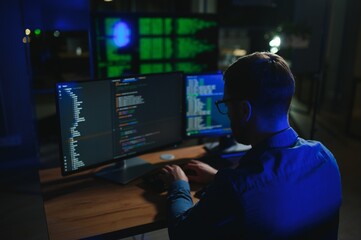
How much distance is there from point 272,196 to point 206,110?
3.29 feet

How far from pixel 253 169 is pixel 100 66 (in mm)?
2649

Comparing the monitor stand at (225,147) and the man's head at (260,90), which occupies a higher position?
the man's head at (260,90)

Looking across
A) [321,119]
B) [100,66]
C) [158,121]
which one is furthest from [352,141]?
[158,121]

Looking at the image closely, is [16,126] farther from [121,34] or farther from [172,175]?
[172,175]

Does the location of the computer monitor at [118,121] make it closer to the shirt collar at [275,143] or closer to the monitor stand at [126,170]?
the monitor stand at [126,170]

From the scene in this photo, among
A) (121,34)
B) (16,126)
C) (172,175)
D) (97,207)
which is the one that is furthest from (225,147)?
(16,126)

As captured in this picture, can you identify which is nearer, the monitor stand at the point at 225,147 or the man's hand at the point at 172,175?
the man's hand at the point at 172,175

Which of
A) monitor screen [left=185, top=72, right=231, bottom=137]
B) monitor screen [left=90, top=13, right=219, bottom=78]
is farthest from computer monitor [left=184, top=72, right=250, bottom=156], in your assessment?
monitor screen [left=90, top=13, right=219, bottom=78]

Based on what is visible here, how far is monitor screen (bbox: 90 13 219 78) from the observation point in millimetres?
3273

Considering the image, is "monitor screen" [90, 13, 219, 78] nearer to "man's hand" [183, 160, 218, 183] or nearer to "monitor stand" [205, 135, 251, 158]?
"monitor stand" [205, 135, 251, 158]

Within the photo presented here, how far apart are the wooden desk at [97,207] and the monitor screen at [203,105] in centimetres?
45

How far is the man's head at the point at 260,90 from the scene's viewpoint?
989 millimetres

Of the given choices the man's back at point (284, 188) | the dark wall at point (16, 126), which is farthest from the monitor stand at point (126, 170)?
the dark wall at point (16, 126)

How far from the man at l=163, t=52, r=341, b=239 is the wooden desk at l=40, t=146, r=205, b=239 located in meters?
0.21
